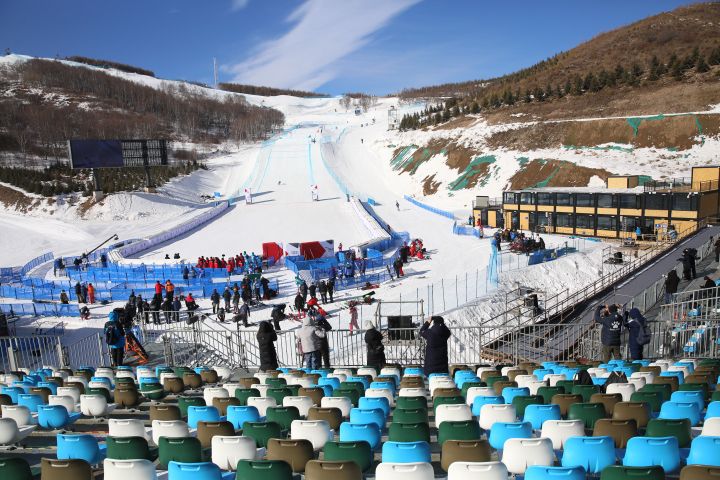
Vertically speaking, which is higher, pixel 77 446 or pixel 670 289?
pixel 77 446

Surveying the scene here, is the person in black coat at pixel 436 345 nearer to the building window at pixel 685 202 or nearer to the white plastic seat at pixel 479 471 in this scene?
the white plastic seat at pixel 479 471

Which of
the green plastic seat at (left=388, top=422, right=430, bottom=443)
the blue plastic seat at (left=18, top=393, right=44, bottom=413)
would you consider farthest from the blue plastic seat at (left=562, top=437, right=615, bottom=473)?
the blue plastic seat at (left=18, top=393, right=44, bottom=413)

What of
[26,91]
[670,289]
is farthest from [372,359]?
[26,91]

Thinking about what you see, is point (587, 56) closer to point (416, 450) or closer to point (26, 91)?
point (416, 450)

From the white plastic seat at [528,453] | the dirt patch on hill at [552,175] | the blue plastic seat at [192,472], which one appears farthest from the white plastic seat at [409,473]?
the dirt patch on hill at [552,175]

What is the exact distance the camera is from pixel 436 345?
10.1 metres

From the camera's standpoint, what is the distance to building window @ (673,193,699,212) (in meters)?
31.2

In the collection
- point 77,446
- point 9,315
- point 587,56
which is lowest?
point 9,315

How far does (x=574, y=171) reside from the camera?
5344 cm

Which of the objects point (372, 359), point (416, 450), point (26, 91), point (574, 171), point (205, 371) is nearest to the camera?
point (416, 450)

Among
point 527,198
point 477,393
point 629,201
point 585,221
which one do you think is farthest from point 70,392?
point 527,198

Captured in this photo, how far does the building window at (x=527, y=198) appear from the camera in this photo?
40.1 m

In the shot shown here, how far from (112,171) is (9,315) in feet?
182

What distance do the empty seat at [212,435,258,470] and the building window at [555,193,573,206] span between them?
3665 centimetres
